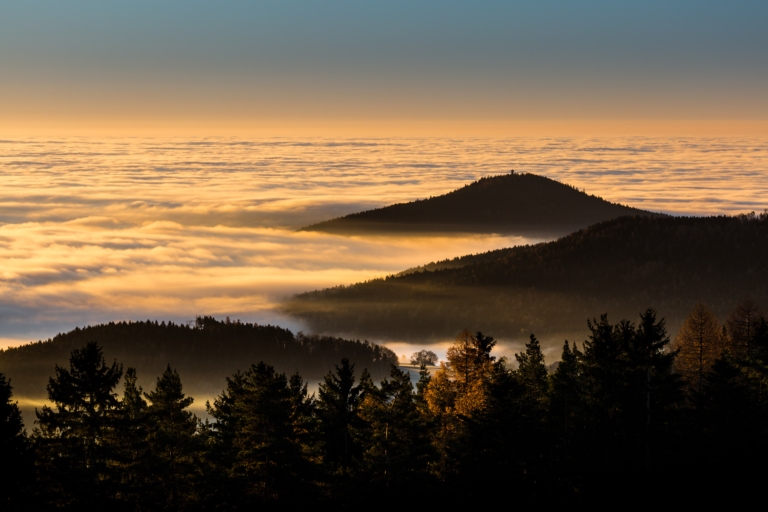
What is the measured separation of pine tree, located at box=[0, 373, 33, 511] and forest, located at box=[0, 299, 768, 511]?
37 cm

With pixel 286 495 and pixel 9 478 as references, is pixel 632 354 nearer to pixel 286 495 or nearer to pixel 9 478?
pixel 286 495

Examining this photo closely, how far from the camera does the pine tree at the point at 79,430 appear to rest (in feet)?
163

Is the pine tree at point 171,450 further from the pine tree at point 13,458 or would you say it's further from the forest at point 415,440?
the pine tree at point 13,458

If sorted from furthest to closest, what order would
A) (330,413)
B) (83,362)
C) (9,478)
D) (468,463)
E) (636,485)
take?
(330,413), (636,485), (468,463), (83,362), (9,478)

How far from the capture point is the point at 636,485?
5925 centimetres

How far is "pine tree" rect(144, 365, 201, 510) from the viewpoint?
54531 mm

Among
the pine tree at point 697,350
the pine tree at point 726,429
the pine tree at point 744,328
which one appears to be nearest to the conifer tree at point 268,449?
the pine tree at point 726,429

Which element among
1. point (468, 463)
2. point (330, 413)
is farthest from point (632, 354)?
point (330, 413)

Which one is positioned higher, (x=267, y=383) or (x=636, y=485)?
(x=267, y=383)

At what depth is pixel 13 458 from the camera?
1790 inches

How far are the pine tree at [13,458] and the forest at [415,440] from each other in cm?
37

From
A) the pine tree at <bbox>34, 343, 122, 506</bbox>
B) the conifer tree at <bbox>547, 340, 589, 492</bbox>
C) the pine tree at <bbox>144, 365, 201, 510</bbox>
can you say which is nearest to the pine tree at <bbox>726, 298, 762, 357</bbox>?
the conifer tree at <bbox>547, 340, 589, 492</bbox>

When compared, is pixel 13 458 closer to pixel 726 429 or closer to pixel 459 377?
pixel 459 377

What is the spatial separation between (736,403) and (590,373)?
30.4ft
